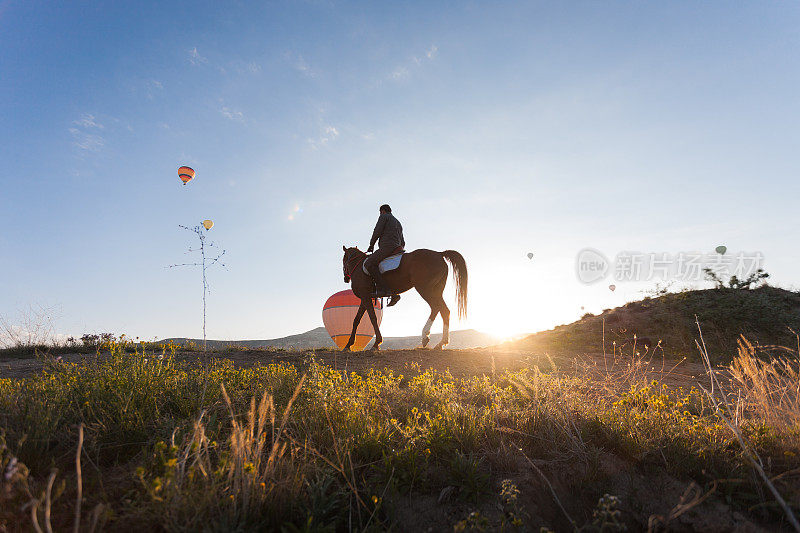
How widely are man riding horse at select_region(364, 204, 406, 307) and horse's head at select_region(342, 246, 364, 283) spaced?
0.76m

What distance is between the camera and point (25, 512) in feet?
7.20

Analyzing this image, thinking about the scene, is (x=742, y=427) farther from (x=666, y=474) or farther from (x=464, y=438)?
(x=464, y=438)

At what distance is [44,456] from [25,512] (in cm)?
69

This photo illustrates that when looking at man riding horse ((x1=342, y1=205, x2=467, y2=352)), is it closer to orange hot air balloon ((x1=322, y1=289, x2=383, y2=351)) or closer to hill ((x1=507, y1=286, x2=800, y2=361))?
hill ((x1=507, y1=286, x2=800, y2=361))

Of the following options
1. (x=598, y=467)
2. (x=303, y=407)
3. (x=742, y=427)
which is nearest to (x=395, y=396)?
(x=303, y=407)

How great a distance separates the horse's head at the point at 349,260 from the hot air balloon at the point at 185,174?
286 inches

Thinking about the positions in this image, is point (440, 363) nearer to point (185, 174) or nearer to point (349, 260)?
point (349, 260)

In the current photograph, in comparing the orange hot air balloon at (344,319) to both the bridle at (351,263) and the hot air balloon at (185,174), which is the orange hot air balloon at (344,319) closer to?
the bridle at (351,263)

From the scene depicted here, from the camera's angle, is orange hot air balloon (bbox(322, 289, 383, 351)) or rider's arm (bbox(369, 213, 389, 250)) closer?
rider's arm (bbox(369, 213, 389, 250))

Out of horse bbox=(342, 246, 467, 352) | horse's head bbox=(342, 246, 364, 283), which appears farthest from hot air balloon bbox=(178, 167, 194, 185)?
horse bbox=(342, 246, 467, 352)

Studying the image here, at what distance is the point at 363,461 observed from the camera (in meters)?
3.10

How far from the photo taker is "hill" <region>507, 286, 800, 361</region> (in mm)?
11461

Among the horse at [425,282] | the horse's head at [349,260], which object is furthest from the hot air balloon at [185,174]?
the horse at [425,282]

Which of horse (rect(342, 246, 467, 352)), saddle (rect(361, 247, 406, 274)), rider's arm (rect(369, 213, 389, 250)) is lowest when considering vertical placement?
horse (rect(342, 246, 467, 352))
